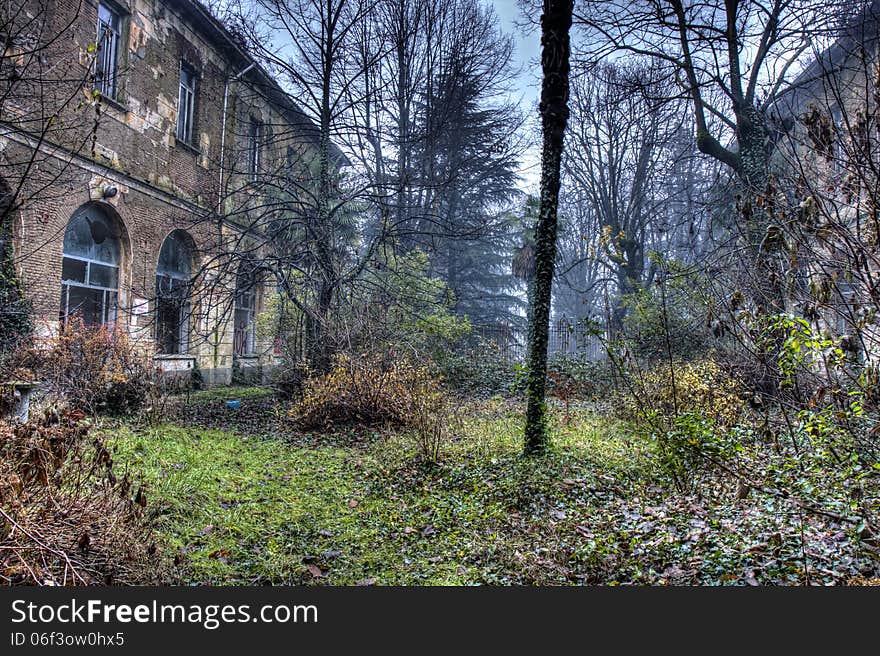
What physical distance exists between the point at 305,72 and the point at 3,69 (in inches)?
353

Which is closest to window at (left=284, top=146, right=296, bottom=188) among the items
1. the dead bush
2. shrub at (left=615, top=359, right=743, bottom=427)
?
the dead bush

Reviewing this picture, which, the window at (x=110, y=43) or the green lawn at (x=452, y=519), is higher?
the window at (x=110, y=43)

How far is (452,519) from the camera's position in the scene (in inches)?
198

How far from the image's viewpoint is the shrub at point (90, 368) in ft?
27.4

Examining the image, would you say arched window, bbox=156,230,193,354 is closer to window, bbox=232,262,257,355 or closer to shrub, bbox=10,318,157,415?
window, bbox=232,262,257,355

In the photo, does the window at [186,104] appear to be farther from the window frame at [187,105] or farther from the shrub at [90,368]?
the shrub at [90,368]

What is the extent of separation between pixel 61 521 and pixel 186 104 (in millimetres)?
15221

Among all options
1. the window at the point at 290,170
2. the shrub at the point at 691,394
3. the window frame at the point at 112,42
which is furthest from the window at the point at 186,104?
the shrub at the point at 691,394

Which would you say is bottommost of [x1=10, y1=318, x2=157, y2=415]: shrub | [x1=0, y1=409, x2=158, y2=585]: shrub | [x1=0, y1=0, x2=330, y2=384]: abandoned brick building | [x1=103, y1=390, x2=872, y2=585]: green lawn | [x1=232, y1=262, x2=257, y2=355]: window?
[x1=103, y1=390, x2=872, y2=585]: green lawn

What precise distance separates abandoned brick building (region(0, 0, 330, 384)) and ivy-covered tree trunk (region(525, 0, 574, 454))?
17.1 ft

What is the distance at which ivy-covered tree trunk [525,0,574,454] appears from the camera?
22.7 feet

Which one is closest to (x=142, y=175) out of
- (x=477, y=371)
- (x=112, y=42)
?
(x=112, y=42)

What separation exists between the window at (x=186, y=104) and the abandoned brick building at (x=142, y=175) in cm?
5

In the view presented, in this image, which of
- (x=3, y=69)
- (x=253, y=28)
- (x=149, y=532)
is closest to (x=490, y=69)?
(x=253, y=28)
